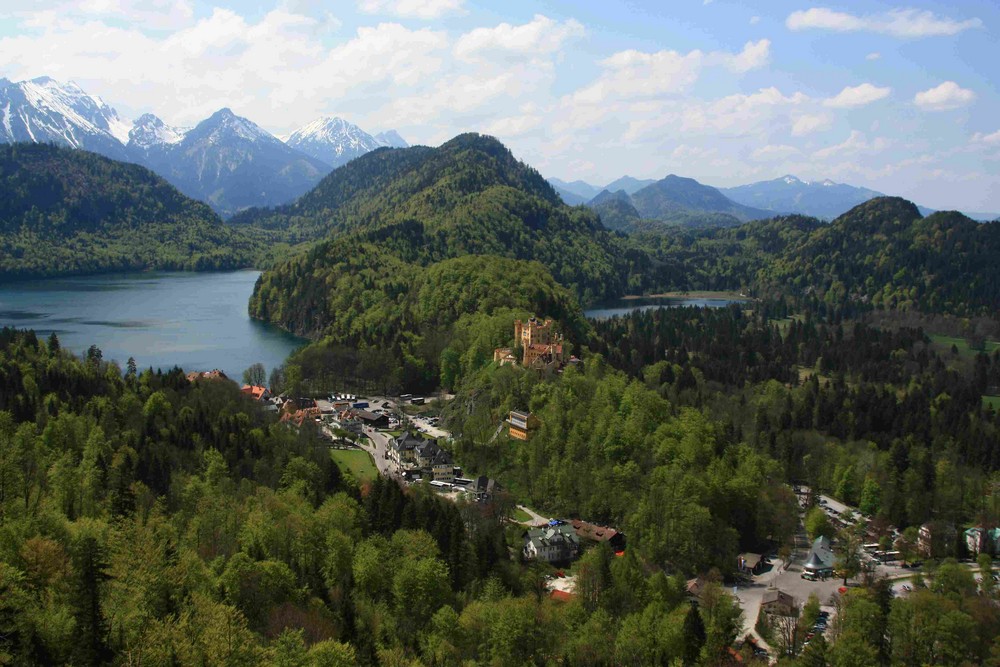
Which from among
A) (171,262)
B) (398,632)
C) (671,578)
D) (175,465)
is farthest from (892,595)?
(171,262)

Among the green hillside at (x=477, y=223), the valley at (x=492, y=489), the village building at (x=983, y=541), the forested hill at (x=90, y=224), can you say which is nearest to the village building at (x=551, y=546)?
the valley at (x=492, y=489)

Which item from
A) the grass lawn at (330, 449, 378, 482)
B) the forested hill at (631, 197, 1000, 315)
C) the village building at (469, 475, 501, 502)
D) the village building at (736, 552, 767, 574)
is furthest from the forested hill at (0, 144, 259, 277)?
the village building at (736, 552, 767, 574)

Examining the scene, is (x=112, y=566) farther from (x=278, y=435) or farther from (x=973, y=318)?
(x=973, y=318)

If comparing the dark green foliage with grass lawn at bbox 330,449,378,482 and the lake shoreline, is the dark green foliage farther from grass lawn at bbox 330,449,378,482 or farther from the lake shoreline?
the lake shoreline

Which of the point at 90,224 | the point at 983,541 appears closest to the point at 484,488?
the point at 983,541

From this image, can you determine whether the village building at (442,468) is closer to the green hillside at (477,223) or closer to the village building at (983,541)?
the village building at (983,541)

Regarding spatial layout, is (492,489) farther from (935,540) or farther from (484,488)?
(935,540)
